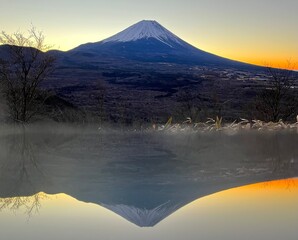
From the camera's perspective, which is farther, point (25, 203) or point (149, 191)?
point (149, 191)

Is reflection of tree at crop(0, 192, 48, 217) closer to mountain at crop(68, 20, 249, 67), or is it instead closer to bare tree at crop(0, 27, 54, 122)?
bare tree at crop(0, 27, 54, 122)

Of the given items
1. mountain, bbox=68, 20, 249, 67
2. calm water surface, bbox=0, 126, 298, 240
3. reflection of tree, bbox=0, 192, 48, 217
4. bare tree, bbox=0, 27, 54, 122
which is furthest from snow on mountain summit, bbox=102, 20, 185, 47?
reflection of tree, bbox=0, 192, 48, 217

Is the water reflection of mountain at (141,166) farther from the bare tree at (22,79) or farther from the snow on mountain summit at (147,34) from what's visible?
the snow on mountain summit at (147,34)

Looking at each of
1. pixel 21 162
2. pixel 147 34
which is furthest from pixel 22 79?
pixel 147 34

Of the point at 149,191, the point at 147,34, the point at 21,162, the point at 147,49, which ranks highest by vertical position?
the point at 147,34

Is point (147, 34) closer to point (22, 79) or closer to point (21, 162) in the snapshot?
point (22, 79)
